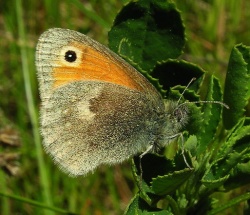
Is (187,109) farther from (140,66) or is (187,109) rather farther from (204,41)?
(204,41)

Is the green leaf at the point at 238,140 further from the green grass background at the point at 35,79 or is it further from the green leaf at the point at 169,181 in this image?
the green grass background at the point at 35,79

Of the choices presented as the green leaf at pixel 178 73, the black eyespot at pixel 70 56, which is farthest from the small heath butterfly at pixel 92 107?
the green leaf at pixel 178 73

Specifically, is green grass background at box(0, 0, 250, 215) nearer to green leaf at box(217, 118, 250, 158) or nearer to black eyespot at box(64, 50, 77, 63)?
black eyespot at box(64, 50, 77, 63)

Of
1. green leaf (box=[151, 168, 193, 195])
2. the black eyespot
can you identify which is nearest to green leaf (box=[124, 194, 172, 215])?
green leaf (box=[151, 168, 193, 195])

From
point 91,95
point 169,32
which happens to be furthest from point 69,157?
point 169,32

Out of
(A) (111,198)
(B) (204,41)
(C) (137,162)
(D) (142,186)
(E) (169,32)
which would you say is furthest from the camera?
(B) (204,41)

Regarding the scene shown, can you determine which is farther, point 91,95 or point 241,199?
point 91,95
